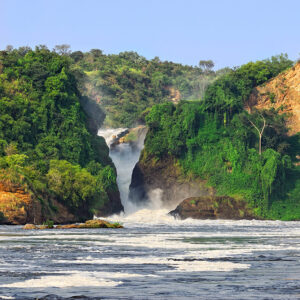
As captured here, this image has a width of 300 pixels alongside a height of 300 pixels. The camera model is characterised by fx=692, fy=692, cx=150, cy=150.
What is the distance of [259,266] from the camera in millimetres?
28266

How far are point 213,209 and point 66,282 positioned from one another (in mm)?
95404

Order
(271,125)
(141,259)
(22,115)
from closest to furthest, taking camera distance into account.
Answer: (141,259)
(22,115)
(271,125)

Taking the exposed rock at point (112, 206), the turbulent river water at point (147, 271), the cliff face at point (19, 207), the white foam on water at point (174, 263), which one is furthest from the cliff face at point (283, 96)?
the white foam on water at point (174, 263)

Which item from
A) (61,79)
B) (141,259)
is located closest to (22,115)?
(61,79)

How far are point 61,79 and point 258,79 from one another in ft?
144

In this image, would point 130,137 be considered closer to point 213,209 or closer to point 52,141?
point 52,141

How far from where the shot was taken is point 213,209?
117 m

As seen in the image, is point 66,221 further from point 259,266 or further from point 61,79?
point 259,266

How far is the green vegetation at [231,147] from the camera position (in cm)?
12331

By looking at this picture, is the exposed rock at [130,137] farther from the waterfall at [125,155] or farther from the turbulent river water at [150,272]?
the turbulent river water at [150,272]

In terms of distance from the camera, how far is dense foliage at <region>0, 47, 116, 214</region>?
380 ft

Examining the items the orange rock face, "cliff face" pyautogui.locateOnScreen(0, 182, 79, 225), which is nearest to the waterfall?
"cliff face" pyautogui.locateOnScreen(0, 182, 79, 225)

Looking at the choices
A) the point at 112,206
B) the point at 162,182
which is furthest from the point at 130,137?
the point at 112,206

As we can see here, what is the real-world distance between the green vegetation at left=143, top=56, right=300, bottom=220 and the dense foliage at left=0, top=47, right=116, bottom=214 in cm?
1397
